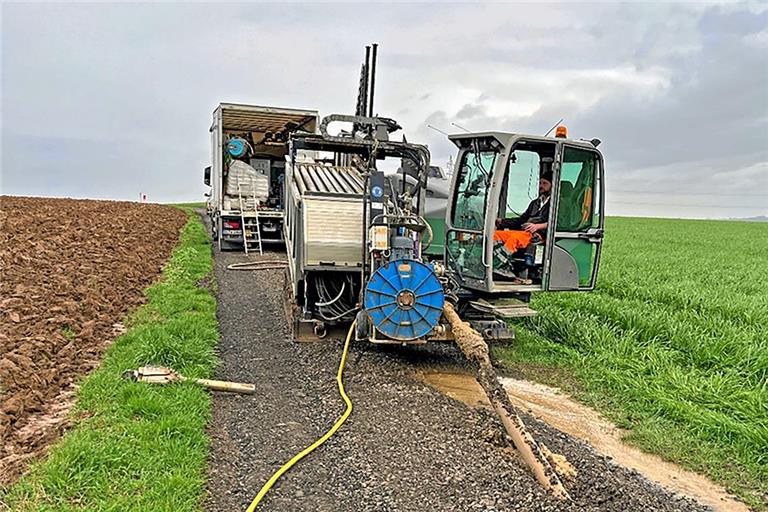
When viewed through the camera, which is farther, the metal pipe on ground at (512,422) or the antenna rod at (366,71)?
the antenna rod at (366,71)

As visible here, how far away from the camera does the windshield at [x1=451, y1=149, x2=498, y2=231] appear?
6.54m

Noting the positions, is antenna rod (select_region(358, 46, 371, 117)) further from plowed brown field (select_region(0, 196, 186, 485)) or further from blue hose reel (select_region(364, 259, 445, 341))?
blue hose reel (select_region(364, 259, 445, 341))

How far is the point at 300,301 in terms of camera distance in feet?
24.0

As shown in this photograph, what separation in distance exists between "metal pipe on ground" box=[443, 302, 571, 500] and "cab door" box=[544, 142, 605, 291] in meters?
1.40

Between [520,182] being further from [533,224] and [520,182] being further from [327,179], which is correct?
[327,179]

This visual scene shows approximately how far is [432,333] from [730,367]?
3.24m

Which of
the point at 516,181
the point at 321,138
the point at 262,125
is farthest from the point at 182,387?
the point at 262,125

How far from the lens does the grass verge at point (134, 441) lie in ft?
11.6

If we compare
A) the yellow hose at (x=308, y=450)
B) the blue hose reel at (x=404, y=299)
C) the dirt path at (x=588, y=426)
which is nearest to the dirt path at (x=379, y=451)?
the yellow hose at (x=308, y=450)

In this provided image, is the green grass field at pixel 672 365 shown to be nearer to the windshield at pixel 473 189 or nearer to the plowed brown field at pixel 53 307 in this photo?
the windshield at pixel 473 189

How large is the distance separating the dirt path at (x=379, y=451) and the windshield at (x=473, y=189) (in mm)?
1577

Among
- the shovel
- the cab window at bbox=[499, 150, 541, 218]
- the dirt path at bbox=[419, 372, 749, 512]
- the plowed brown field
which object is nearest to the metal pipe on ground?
the dirt path at bbox=[419, 372, 749, 512]

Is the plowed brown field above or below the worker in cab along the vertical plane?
below

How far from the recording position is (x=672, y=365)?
6676 millimetres
